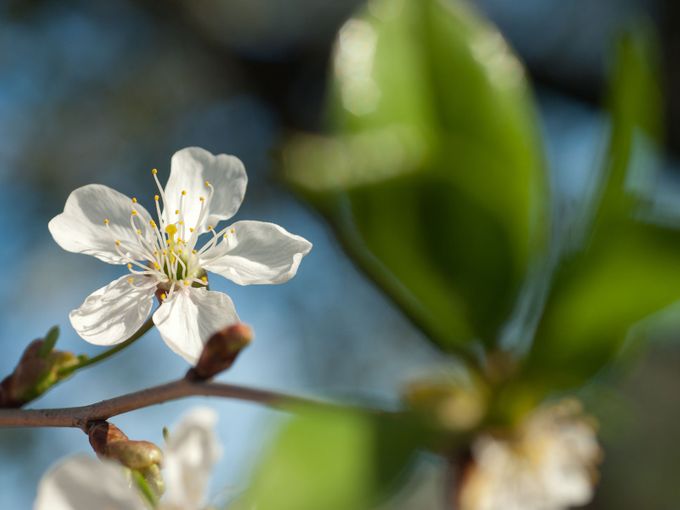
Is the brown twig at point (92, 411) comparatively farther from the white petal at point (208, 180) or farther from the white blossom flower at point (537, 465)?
the white blossom flower at point (537, 465)

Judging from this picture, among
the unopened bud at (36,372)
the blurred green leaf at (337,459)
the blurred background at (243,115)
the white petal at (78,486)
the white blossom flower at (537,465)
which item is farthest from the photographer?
the blurred background at (243,115)

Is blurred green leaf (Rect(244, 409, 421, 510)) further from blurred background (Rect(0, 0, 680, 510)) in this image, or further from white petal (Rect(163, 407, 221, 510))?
blurred background (Rect(0, 0, 680, 510))

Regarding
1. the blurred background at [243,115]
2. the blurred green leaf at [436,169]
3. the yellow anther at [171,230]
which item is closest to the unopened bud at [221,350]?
the yellow anther at [171,230]

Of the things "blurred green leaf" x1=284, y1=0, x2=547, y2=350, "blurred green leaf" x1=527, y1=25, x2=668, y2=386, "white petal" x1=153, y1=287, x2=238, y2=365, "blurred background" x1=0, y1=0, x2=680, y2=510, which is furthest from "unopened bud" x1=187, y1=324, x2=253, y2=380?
"blurred background" x1=0, y1=0, x2=680, y2=510

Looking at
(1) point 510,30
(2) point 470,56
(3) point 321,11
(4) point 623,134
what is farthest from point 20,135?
(4) point 623,134

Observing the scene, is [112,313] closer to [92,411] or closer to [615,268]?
[92,411]

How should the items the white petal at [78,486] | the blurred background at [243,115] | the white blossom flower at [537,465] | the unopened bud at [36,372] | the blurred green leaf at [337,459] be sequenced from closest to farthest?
the white petal at [78,486] < the unopened bud at [36,372] < the blurred green leaf at [337,459] < the white blossom flower at [537,465] < the blurred background at [243,115]
